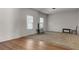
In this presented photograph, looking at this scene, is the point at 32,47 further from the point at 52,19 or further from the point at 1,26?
the point at 1,26

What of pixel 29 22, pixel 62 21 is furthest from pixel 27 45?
pixel 62 21

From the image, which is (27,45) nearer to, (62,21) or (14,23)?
(14,23)

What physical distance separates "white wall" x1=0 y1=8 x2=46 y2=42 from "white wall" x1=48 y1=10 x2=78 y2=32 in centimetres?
38

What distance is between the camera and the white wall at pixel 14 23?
2856 millimetres

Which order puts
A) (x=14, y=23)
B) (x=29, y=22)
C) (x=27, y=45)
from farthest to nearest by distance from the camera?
(x=14, y=23) → (x=29, y=22) → (x=27, y=45)

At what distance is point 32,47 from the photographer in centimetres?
264

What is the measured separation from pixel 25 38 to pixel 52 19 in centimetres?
123

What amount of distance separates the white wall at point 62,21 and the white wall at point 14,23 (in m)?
0.38

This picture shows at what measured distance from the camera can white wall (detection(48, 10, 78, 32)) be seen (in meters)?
2.59

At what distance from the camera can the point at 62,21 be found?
2.84 m

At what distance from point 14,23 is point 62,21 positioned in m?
1.87

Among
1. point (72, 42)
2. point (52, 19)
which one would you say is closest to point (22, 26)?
point (52, 19)
